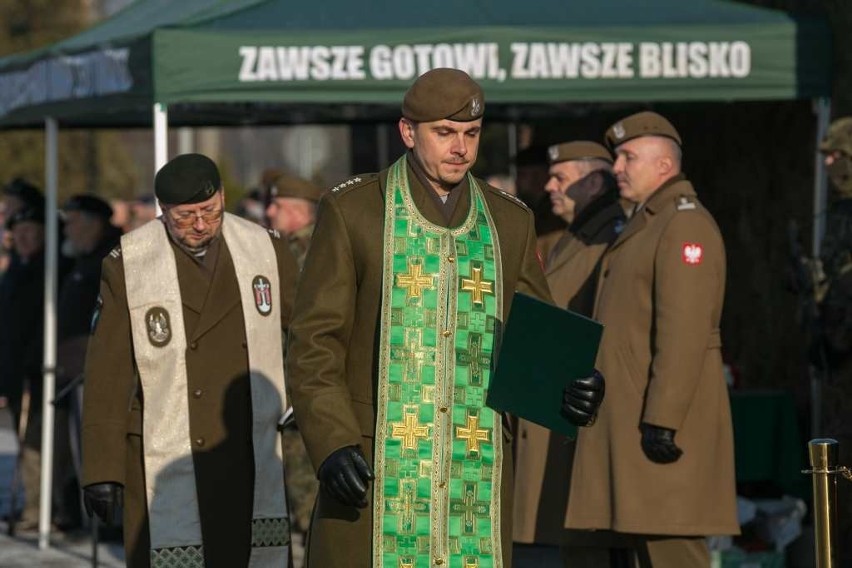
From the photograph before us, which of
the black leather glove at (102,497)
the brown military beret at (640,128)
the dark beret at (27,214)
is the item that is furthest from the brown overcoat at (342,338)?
the dark beret at (27,214)

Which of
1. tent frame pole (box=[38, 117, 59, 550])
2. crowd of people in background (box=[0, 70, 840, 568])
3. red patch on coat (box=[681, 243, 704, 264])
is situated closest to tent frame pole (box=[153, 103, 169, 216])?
crowd of people in background (box=[0, 70, 840, 568])

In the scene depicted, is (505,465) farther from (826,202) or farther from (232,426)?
(826,202)

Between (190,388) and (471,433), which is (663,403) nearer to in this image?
(190,388)

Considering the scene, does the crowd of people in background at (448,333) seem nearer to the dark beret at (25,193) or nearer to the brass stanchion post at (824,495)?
the brass stanchion post at (824,495)

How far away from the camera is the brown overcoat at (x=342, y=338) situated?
5.58m

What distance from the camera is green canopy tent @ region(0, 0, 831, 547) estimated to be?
9.59m

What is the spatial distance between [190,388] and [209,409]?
0.33 feet

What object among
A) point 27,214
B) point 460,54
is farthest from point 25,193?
point 460,54

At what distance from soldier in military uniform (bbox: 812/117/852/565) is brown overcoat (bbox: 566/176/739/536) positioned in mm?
878

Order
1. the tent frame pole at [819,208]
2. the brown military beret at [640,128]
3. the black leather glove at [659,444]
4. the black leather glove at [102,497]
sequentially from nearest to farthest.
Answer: the black leather glove at [102,497] < the black leather glove at [659,444] < the brown military beret at [640,128] < the tent frame pole at [819,208]

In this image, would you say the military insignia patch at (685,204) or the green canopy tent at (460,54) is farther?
the green canopy tent at (460,54)

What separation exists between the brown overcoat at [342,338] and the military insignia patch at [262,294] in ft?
5.03

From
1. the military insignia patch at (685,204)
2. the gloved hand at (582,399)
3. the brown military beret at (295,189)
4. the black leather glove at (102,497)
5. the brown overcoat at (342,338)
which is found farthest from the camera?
the brown military beret at (295,189)

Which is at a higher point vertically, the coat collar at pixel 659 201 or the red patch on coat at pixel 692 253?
the coat collar at pixel 659 201
